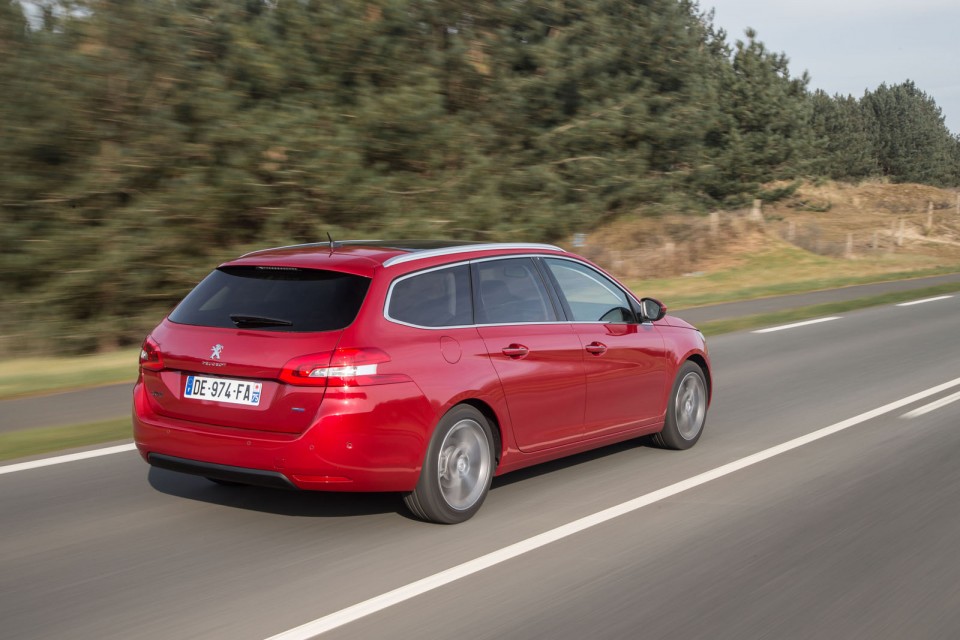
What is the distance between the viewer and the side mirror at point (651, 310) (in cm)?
741

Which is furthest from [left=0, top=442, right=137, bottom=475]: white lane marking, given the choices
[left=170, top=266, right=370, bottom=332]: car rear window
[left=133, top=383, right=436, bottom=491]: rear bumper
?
[left=133, top=383, right=436, bottom=491]: rear bumper

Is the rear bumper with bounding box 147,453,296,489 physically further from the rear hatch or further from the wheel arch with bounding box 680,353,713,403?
the wheel arch with bounding box 680,353,713,403

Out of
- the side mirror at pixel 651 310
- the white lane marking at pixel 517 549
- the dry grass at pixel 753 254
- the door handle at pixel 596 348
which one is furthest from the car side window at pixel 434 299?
the dry grass at pixel 753 254

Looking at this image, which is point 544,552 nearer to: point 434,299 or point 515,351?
point 515,351

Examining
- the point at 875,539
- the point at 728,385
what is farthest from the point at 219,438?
the point at 728,385

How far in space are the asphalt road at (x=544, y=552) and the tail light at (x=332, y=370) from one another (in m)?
0.85

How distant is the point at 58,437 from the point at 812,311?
15216 millimetres

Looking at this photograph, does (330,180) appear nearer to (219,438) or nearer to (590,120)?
(590,120)

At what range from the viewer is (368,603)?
4582mm

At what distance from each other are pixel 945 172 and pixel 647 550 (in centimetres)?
7960

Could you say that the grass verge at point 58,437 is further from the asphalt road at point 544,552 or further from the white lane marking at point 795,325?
the white lane marking at point 795,325

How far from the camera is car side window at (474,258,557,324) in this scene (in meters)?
6.28

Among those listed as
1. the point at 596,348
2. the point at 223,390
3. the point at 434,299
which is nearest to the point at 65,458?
the point at 223,390

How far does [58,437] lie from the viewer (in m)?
8.30
